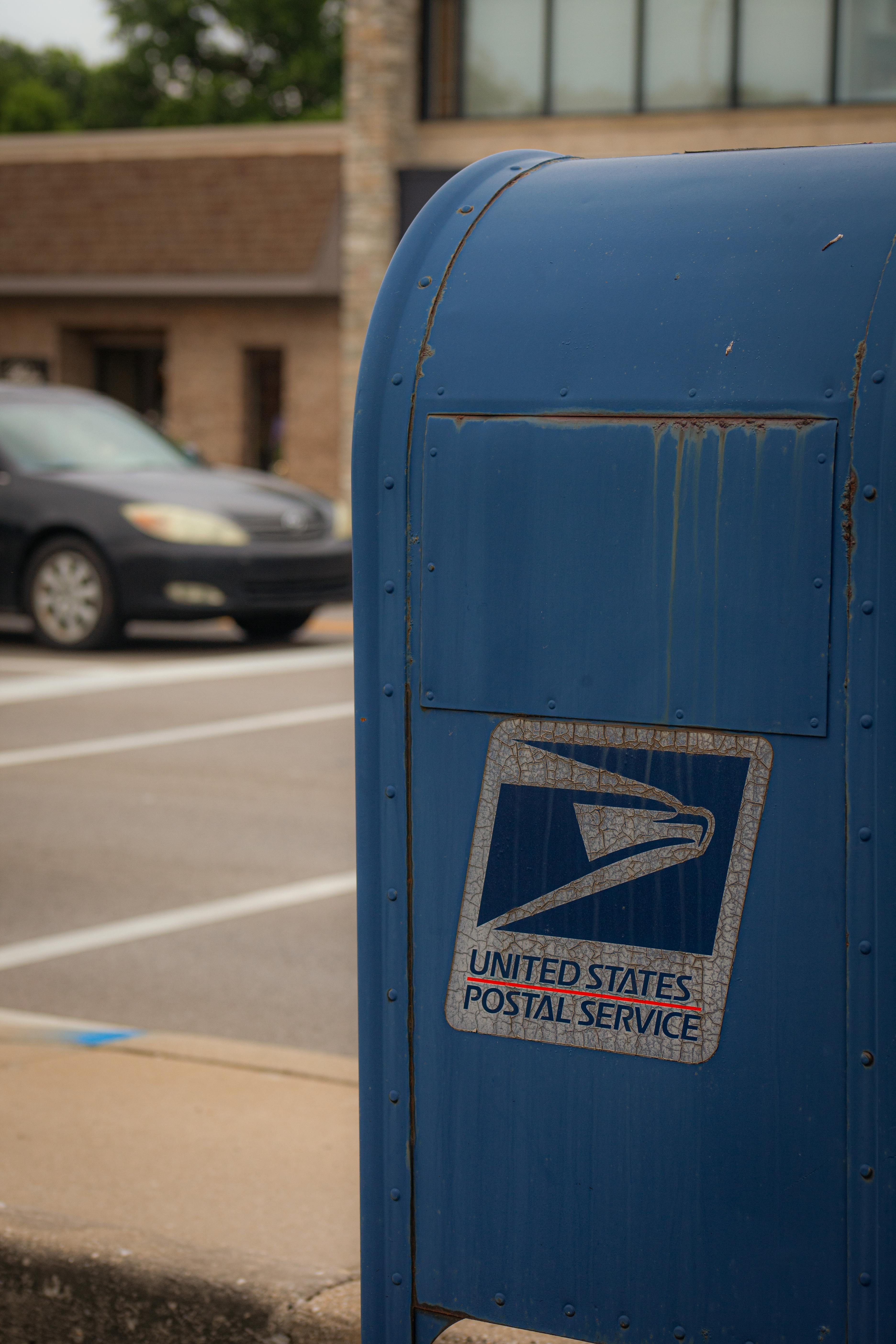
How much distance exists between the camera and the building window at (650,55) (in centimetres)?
2056

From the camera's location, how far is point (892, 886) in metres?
2.26

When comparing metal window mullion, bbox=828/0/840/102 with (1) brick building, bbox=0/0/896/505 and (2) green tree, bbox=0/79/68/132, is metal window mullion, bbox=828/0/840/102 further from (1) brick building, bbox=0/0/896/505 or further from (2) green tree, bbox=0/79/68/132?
(2) green tree, bbox=0/79/68/132

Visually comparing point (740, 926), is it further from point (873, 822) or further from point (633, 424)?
point (633, 424)

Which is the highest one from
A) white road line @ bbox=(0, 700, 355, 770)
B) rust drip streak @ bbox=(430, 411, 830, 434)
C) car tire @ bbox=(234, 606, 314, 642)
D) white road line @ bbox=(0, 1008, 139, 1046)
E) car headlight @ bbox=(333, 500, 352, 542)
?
rust drip streak @ bbox=(430, 411, 830, 434)

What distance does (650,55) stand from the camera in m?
21.4

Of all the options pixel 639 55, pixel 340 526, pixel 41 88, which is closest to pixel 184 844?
pixel 340 526

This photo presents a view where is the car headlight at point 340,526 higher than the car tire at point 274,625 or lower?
higher

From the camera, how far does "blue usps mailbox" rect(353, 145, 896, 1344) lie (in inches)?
89.7

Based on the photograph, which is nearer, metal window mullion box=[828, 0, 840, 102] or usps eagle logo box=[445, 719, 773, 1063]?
usps eagle logo box=[445, 719, 773, 1063]

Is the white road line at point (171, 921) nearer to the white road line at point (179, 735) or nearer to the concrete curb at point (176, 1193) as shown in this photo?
the concrete curb at point (176, 1193)

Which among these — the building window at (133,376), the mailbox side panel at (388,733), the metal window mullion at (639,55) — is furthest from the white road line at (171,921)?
the building window at (133,376)

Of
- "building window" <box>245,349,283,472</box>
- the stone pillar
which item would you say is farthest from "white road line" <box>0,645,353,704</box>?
"building window" <box>245,349,283,472</box>

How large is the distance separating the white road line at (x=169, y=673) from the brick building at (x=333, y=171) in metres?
11.3

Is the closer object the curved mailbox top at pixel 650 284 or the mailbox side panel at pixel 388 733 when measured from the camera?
the curved mailbox top at pixel 650 284
